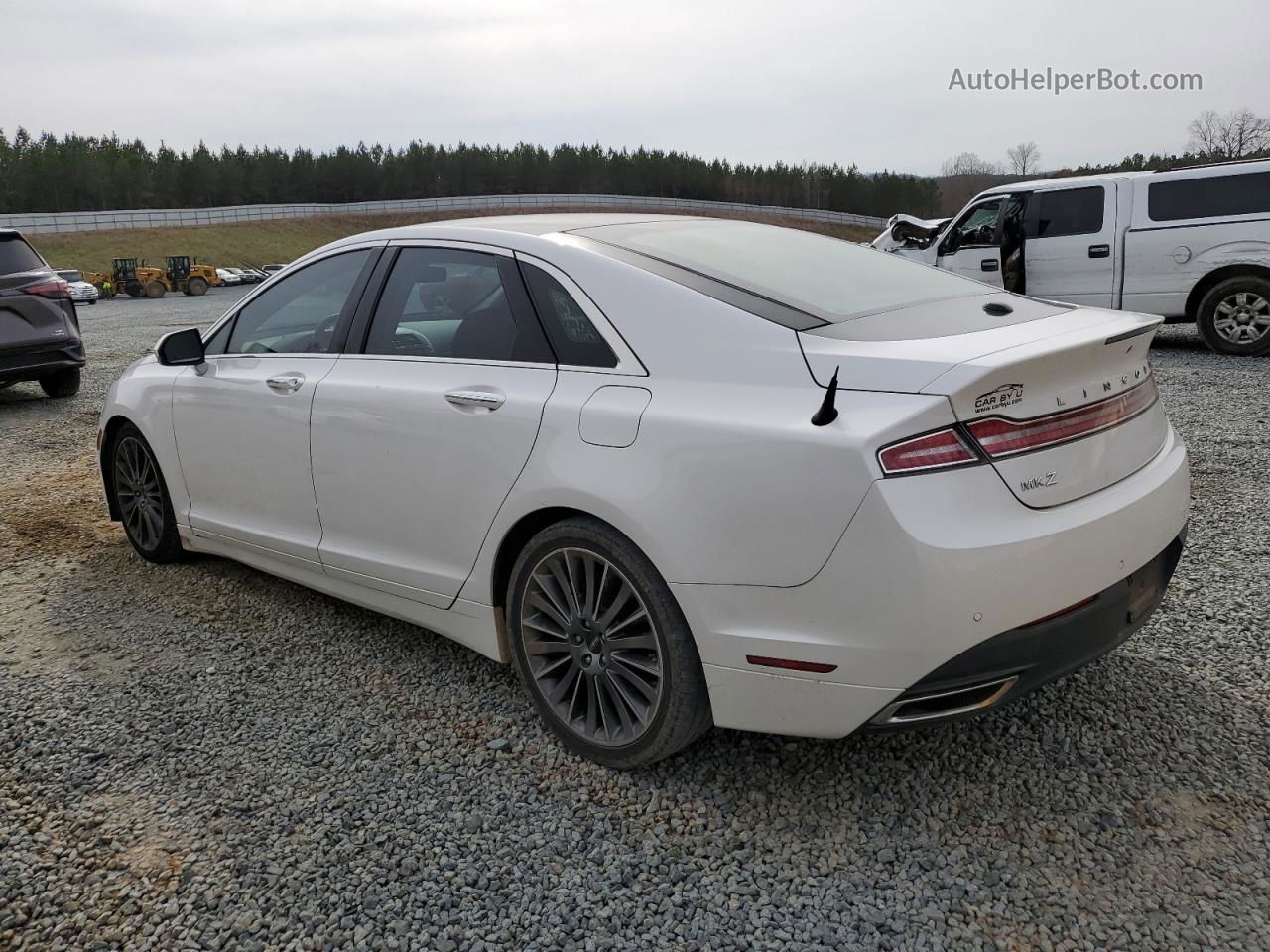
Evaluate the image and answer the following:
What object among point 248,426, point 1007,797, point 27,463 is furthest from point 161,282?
point 1007,797

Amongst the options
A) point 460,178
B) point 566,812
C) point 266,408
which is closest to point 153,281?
point 266,408

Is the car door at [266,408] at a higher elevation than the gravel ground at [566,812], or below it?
higher

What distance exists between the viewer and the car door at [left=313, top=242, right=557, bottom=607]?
2.97 metres

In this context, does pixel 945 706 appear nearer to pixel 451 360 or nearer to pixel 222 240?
pixel 451 360

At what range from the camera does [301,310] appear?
13.0 ft

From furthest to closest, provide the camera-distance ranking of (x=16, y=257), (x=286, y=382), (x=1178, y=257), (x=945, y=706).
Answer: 1. (x=1178, y=257)
2. (x=16, y=257)
3. (x=286, y=382)
4. (x=945, y=706)

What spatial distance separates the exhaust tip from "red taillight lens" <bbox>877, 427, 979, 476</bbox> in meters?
0.54

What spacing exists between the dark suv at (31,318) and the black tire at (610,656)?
28.0 ft

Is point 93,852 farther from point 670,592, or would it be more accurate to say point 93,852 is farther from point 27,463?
point 27,463

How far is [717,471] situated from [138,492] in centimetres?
355

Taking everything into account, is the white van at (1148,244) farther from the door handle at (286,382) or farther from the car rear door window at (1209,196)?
the door handle at (286,382)

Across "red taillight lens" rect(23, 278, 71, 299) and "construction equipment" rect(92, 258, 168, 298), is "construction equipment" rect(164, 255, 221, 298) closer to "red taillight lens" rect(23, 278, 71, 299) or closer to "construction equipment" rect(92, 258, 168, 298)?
"construction equipment" rect(92, 258, 168, 298)

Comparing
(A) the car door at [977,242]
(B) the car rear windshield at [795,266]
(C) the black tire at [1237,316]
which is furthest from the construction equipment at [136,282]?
(B) the car rear windshield at [795,266]

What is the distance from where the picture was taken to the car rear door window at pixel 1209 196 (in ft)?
31.5
